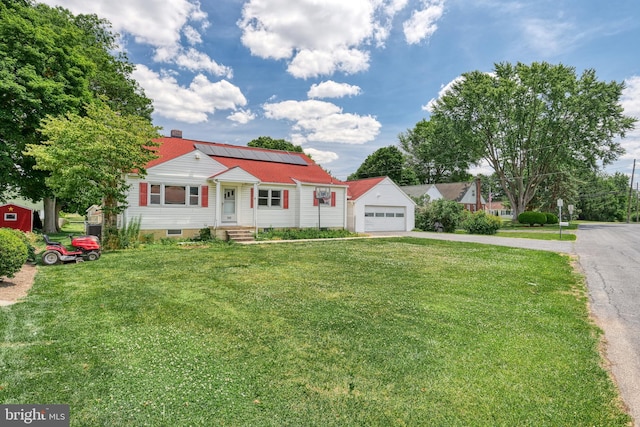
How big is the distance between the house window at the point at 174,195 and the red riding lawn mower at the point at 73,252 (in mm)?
5161

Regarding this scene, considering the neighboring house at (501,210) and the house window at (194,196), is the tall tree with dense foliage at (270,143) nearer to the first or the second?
the house window at (194,196)

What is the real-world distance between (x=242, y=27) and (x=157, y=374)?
15141 millimetres

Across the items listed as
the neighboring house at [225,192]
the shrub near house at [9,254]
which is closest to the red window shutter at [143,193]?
the neighboring house at [225,192]

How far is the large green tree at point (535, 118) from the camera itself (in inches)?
1232

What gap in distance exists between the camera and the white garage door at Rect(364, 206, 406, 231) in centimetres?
2372

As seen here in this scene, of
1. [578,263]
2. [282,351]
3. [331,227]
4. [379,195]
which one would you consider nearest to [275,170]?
[331,227]

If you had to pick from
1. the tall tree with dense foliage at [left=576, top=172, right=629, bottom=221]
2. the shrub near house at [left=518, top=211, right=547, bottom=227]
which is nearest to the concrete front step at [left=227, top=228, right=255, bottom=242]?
the shrub near house at [left=518, top=211, right=547, bottom=227]

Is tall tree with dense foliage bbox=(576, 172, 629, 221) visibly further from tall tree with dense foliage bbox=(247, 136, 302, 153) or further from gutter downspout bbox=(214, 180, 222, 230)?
gutter downspout bbox=(214, 180, 222, 230)

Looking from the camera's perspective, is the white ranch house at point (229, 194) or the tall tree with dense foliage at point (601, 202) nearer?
the white ranch house at point (229, 194)

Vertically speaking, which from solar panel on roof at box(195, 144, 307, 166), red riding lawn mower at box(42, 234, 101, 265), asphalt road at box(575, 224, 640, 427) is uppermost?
solar panel on roof at box(195, 144, 307, 166)

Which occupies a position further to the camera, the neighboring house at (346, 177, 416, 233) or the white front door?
the neighboring house at (346, 177, 416, 233)

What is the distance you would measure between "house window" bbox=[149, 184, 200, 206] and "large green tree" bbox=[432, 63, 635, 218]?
28.2 metres

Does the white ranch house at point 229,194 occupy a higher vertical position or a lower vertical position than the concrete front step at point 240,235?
higher

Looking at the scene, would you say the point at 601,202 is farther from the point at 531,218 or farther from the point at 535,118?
the point at 535,118
